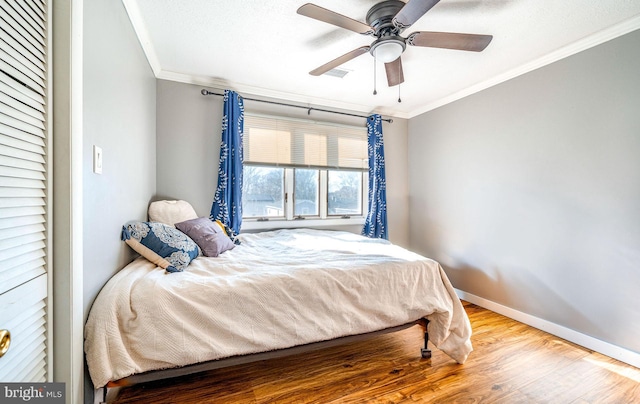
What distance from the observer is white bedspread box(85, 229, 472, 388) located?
3.90 ft

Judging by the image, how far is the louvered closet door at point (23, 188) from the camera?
705 millimetres

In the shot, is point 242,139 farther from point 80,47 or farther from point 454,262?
point 454,262

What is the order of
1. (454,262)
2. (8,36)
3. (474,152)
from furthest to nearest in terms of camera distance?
(454,262), (474,152), (8,36)

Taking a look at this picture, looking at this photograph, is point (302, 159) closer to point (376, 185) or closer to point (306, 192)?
point (306, 192)

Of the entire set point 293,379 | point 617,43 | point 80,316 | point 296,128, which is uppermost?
point 617,43

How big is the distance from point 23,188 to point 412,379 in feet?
6.79

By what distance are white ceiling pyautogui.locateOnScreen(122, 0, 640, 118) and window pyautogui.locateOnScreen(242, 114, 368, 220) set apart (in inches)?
18.3

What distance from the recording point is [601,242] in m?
1.95

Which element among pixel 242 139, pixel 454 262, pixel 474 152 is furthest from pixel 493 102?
pixel 242 139

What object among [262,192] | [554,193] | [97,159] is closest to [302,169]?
[262,192]

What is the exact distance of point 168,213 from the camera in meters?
2.24

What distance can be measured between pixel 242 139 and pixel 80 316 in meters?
2.15

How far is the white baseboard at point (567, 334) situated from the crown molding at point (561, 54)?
226 centimetres

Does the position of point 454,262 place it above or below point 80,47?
below
